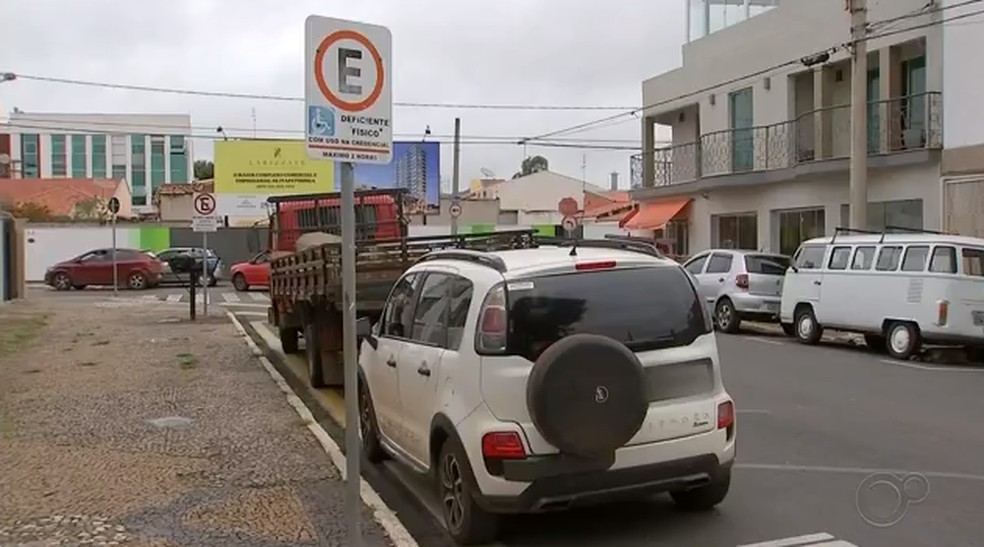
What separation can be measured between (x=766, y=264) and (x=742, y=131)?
8.26 m

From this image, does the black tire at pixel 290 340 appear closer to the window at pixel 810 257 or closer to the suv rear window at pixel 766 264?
the window at pixel 810 257

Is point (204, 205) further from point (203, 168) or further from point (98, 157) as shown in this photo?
point (203, 168)

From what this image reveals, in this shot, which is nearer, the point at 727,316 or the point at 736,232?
the point at 727,316

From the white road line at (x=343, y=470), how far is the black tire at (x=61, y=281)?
86.1ft

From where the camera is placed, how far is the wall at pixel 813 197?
20703 mm

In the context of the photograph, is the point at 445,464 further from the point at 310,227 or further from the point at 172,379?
the point at 310,227

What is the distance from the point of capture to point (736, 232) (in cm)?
2866

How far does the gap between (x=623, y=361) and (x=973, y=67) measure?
16.9 metres

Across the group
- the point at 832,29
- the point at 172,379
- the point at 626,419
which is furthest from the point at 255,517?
the point at 832,29

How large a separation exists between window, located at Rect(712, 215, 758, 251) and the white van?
981cm

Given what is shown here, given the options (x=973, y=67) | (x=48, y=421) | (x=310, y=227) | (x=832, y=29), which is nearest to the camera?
(x=48, y=421)

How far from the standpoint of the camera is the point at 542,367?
5418 mm

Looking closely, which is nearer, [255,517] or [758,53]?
[255,517]

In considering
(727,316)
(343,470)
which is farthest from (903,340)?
(343,470)
